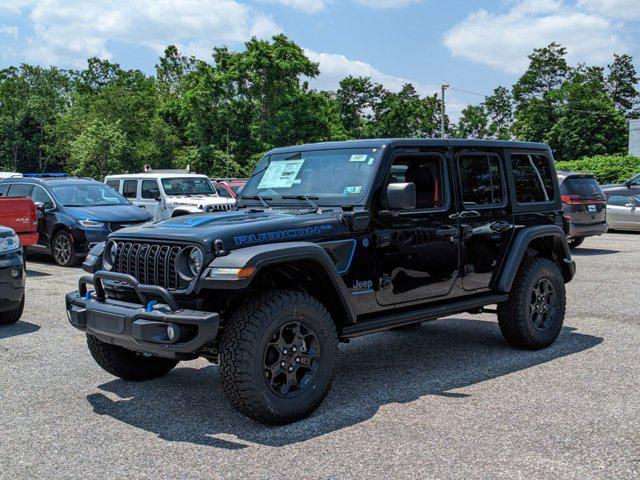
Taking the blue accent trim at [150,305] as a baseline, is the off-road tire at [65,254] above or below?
below

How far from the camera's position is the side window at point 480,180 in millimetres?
6086

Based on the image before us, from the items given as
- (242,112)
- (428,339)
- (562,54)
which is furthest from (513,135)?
(428,339)

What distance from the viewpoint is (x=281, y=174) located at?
6012 millimetres

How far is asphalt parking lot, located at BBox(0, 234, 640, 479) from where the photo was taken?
396 centimetres

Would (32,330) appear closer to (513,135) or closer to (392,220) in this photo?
(392,220)

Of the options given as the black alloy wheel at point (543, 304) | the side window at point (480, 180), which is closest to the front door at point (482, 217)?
the side window at point (480, 180)

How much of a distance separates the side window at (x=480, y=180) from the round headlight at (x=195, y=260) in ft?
8.25

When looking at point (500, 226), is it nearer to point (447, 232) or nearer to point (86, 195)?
point (447, 232)

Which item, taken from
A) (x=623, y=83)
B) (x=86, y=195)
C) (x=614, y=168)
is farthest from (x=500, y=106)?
(x=86, y=195)

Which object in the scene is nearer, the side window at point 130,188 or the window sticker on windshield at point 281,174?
the window sticker on windshield at point 281,174

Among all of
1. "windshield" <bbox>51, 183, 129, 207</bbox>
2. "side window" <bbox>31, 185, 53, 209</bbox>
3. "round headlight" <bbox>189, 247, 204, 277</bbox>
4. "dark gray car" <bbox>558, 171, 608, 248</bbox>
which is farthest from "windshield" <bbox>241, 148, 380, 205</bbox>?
"dark gray car" <bbox>558, 171, 608, 248</bbox>

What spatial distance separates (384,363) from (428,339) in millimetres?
1129

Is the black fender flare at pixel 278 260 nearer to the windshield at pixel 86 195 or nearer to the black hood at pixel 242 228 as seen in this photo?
the black hood at pixel 242 228

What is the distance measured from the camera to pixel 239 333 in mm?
4383
